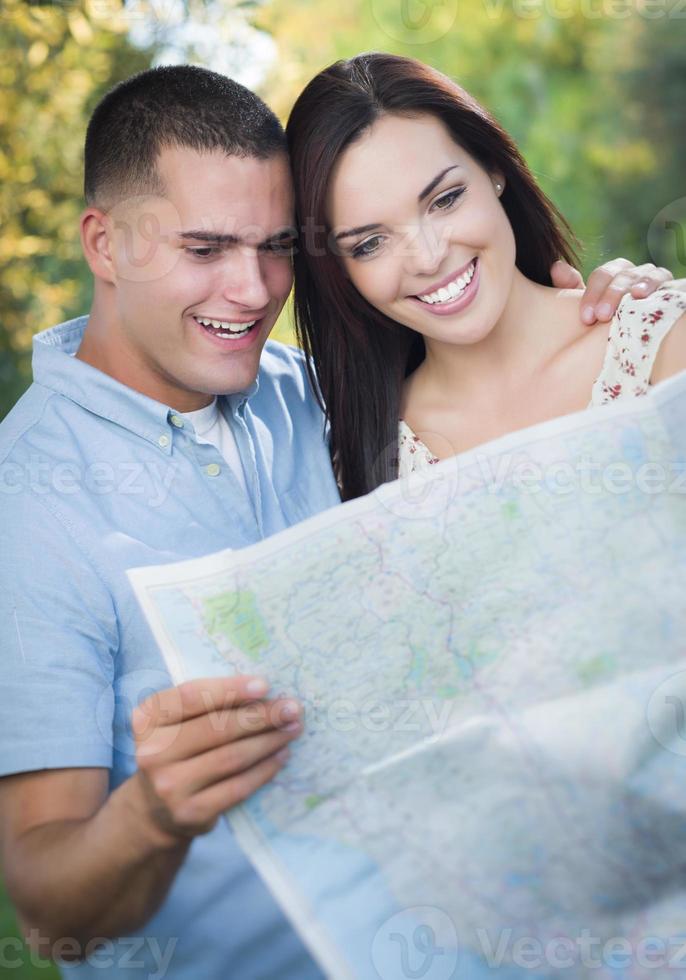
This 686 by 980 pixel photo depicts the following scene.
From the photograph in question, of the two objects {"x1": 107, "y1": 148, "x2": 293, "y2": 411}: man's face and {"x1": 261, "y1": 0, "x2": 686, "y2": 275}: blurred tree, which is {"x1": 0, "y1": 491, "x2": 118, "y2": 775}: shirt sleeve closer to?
{"x1": 107, "y1": 148, "x2": 293, "y2": 411}: man's face

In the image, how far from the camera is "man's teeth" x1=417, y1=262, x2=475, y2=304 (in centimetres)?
185

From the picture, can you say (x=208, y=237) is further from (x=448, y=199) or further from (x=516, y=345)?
(x=516, y=345)

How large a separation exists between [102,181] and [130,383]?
37cm

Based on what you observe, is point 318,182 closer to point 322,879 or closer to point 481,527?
point 481,527

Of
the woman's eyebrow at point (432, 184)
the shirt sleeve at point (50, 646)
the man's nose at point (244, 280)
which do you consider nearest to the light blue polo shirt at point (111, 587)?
the shirt sleeve at point (50, 646)

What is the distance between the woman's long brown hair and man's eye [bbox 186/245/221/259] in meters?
0.20

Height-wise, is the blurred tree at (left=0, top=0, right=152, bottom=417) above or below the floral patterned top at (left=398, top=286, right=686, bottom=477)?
above

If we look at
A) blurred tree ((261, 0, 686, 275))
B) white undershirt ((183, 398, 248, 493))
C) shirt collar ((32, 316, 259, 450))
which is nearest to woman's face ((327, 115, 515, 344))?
white undershirt ((183, 398, 248, 493))

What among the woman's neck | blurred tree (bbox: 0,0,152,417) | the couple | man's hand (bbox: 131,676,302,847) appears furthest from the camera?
blurred tree (bbox: 0,0,152,417)

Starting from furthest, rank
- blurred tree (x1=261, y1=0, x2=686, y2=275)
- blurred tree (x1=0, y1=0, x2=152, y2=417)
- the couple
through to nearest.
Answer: blurred tree (x1=261, y1=0, x2=686, y2=275)
blurred tree (x1=0, y1=0, x2=152, y2=417)
the couple

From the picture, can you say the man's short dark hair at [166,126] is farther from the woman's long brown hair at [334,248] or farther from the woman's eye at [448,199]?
the woman's eye at [448,199]

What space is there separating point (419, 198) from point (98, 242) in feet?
1.90

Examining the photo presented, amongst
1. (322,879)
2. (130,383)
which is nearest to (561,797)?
(322,879)

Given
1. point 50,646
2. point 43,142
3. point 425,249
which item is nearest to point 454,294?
point 425,249
